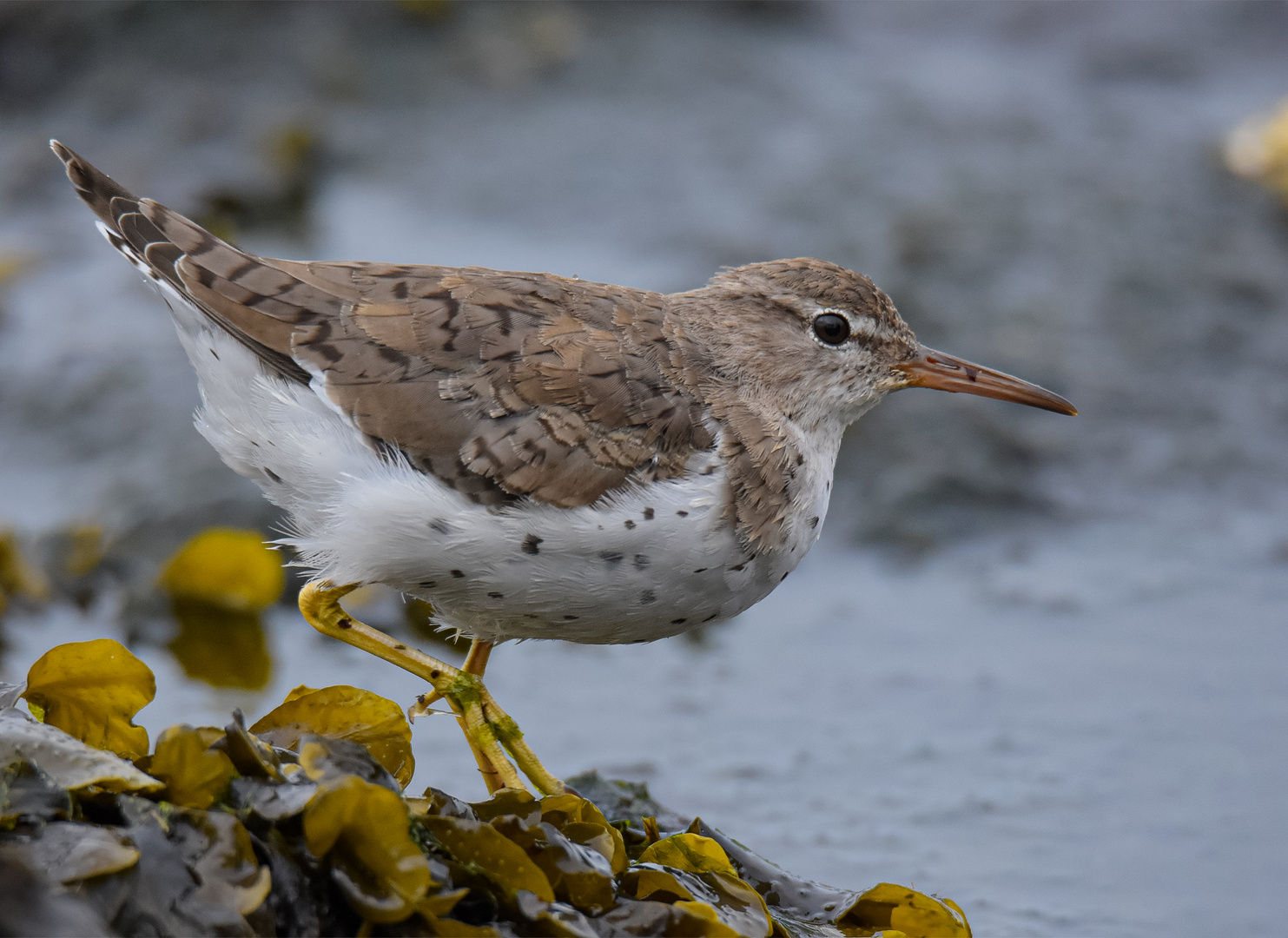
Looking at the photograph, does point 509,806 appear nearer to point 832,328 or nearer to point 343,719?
point 343,719

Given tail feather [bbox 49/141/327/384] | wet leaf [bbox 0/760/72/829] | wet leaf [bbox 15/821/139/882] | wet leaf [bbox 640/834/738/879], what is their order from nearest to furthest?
wet leaf [bbox 15/821/139/882] < wet leaf [bbox 0/760/72/829] < wet leaf [bbox 640/834/738/879] < tail feather [bbox 49/141/327/384]

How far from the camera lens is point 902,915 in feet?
14.6

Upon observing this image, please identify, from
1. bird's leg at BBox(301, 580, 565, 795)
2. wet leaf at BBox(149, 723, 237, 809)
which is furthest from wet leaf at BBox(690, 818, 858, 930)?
wet leaf at BBox(149, 723, 237, 809)

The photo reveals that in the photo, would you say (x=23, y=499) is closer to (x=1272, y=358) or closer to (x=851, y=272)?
(x=851, y=272)

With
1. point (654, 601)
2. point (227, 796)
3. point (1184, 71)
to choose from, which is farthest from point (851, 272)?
point (1184, 71)

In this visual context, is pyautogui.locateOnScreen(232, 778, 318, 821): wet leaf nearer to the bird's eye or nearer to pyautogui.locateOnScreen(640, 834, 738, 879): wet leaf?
pyautogui.locateOnScreen(640, 834, 738, 879): wet leaf

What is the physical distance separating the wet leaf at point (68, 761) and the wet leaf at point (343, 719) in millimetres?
628

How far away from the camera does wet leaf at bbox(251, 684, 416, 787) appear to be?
14.0 ft

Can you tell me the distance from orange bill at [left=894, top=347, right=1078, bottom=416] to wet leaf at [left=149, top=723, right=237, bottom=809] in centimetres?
317

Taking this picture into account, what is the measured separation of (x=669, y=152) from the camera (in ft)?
36.8

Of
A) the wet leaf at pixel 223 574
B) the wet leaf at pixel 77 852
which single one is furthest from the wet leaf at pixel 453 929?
the wet leaf at pixel 223 574

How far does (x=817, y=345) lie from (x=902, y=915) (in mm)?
2172

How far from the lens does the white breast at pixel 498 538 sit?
456 centimetres

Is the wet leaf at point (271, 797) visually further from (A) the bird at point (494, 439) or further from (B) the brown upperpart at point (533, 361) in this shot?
(B) the brown upperpart at point (533, 361)
